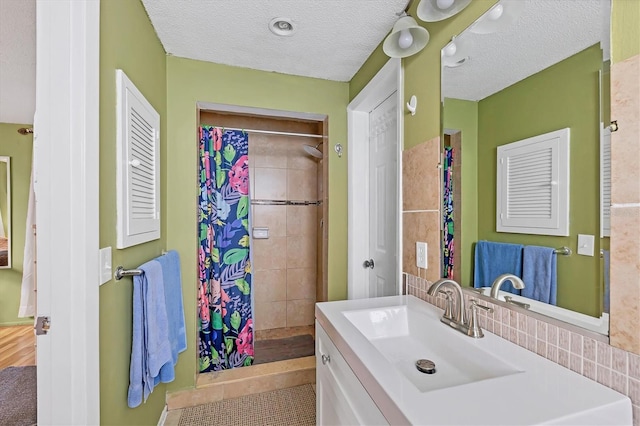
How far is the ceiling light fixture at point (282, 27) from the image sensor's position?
1578 mm

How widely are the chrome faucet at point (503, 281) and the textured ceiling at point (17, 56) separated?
242 cm

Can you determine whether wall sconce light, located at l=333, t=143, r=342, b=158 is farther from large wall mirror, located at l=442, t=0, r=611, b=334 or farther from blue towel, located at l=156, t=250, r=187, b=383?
blue towel, located at l=156, t=250, r=187, b=383

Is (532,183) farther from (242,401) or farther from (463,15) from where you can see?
(242,401)

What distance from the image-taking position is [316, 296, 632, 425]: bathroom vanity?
0.61m

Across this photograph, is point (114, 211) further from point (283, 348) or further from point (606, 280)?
point (283, 348)

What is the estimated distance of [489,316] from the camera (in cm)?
103

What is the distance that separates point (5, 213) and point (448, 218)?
4364 millimetres

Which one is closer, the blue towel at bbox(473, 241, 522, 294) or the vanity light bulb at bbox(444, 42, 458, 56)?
the blue towel at bbox(473, 241, 522, 294)

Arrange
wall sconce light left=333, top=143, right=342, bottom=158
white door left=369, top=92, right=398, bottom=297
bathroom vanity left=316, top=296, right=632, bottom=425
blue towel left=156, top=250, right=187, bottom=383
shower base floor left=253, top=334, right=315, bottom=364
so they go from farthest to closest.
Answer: shower base floor left=253, top=334, right=315, bottom=364
wall sconce light left=333, top=143, right=342, bottom=158
white door left=369, top=92, right=398, bottom=297
blue towel left=156, top=250, right=187, bottom=383
bathroom vanity left=316, top=296, right=632, bottom=425

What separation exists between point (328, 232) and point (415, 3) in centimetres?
148

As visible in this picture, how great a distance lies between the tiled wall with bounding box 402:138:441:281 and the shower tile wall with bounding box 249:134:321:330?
1.72 metres

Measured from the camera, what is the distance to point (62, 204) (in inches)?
34.5

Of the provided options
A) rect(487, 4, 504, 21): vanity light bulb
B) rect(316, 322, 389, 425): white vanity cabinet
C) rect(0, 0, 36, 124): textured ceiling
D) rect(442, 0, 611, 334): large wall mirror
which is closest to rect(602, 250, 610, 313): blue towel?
rect(442, 0, 611, 334): large wall mirror

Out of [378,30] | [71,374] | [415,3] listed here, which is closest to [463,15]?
[415,3]
